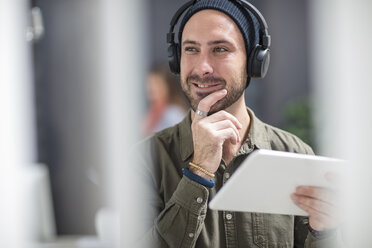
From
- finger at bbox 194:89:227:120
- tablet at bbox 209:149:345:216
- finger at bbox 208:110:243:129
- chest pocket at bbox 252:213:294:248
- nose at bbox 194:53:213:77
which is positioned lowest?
chest pocket at bbox 252:213:294:248

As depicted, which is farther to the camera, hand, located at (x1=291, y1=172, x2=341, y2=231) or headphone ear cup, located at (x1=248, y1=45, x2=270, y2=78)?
headphone ear cup, located at (x1=248, y1=45, x2=270, y2=78)

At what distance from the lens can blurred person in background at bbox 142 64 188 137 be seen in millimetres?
1410

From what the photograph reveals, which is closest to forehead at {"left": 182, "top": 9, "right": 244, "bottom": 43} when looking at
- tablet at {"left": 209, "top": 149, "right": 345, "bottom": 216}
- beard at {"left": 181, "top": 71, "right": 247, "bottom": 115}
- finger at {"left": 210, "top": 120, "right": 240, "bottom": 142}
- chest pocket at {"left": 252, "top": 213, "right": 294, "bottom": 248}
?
beard at {"left": 181, "top": 71, "right": 247, "bottom": 115}

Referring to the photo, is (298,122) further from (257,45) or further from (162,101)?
(257,45)

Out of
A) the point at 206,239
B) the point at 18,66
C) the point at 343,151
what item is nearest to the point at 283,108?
the point at 343,151

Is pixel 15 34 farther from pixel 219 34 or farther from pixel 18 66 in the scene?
pixel 219 34

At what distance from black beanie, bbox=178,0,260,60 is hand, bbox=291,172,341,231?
38 centimetres

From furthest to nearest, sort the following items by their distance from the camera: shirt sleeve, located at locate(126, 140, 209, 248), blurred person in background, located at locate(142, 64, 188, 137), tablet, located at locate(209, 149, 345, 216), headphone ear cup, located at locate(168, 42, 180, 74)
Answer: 1. blurred person in background, located at locate(142, 64, 188, 137)
2. headphone ear cup, located at locate(168, 42, 180, 74)
3. shirt sleeve, located at locate(126, 140, 209, 248)
4. tablet, located at locate(209, 149, 345, 216)

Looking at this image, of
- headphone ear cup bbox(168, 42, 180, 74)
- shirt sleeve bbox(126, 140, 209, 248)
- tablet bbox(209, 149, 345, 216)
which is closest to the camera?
tablet bbox(209, 149, 345, 216)

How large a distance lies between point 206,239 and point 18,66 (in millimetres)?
669

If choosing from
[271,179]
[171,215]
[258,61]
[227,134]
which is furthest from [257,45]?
[171,215]

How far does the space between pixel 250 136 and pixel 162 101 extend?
432mm

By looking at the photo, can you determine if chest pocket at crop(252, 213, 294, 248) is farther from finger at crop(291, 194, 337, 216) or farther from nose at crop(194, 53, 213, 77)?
nose at crop(194, 53, 213, 77)

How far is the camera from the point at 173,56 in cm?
127
